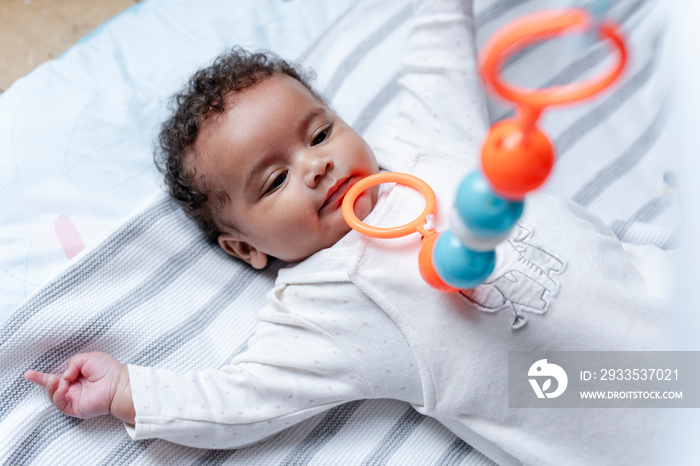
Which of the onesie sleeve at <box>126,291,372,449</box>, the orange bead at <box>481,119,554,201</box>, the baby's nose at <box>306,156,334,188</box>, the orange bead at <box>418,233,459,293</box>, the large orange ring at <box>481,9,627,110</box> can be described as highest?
the large orange ring at <box>481,9,627,110</box>

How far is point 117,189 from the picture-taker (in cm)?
114

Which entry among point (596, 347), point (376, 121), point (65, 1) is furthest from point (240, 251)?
point (65, 1)

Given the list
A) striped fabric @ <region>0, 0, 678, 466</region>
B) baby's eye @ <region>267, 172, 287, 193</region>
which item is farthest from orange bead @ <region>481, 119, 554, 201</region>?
striped fabric @ <region>0, 0, 678, 466</region>

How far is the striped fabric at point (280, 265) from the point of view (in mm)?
931

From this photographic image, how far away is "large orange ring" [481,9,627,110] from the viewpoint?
0.39 metres

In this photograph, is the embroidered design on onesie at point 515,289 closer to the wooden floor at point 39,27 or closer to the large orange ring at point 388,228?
the large orange ring at point 388,228

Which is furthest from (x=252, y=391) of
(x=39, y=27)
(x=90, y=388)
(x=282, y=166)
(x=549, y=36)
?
(x=39, y=27)

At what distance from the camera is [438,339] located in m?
0.87

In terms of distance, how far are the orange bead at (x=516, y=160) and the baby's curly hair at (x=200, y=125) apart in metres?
0.57

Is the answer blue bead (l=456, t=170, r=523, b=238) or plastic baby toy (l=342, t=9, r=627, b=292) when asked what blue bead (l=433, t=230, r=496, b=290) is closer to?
plastic baby toy (l=342, t=9, r=627, b=292)

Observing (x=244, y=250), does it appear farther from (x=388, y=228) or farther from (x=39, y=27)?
(x=39, y=27)

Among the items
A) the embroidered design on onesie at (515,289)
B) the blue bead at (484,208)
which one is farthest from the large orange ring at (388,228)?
the blue bead at (484,208)

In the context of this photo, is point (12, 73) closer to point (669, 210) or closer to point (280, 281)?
point (280, 281)

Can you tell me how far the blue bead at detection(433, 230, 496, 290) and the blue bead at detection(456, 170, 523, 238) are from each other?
100mm
